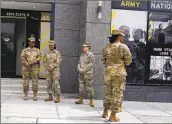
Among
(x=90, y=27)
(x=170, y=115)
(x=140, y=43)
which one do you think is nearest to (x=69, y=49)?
(x=90, y=27)

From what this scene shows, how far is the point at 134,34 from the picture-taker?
12.0m

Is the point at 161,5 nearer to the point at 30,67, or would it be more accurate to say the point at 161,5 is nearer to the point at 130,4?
the point at 130,4

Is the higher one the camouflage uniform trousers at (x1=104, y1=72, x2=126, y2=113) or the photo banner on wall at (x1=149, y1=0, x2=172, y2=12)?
the photo banner on wall at (x1=149, y1=0, x2=172, y2=12)

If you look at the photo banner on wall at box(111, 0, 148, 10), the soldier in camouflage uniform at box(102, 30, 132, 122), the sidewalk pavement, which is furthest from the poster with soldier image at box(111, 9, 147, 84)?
the soldier in camouflage uniform at box(102, 30, 132, 122)

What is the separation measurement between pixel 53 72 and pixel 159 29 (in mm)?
3782

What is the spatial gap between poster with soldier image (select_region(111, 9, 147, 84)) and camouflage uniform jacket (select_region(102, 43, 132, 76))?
3.61 m

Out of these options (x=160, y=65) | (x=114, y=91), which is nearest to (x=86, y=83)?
(x=114, y=91)

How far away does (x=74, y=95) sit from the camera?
12656 mm

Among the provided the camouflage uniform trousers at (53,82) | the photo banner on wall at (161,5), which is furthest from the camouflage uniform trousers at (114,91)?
the photo banner on wall at (161,5)

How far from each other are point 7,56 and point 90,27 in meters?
4.88

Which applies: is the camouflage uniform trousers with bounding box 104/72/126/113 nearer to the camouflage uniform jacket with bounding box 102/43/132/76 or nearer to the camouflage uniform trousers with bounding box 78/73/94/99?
the camouflage uniform jacket with bounding box 102/43/132/76

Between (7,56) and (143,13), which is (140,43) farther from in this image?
(7,56)

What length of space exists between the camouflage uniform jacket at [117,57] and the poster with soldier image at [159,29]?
3.88m

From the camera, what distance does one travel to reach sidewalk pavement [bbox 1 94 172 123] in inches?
329
